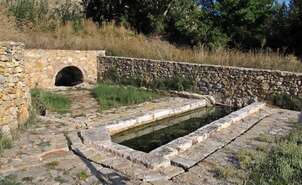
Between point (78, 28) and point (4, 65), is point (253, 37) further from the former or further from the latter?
point (4, 65)

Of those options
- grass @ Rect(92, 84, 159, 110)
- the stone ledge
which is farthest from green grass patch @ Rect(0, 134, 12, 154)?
grass @ Rect(92, 84, 159, 110)

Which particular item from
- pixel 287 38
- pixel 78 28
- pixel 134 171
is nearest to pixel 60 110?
pixel 134 171

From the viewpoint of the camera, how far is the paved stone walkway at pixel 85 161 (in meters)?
4.78

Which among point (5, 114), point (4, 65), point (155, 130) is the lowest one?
point (155, 130)

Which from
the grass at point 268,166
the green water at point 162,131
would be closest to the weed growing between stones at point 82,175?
the grass at point 268,166

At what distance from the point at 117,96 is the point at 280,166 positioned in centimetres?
651

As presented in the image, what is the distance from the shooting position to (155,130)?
838cm

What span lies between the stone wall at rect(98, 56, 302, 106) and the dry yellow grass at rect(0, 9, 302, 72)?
96cm

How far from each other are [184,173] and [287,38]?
13852 millimetres

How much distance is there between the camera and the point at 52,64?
13008 millimetres

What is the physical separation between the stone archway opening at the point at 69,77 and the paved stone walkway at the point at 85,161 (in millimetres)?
7600

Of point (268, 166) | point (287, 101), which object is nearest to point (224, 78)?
point (287, 101)

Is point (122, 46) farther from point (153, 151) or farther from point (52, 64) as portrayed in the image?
point (153, 151)

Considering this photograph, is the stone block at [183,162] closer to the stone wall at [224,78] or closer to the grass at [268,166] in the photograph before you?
the grass at [268,166]
